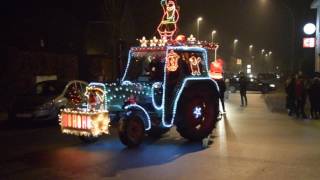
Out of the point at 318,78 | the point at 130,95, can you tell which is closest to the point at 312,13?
the point at 318,78

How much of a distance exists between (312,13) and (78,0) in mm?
32767

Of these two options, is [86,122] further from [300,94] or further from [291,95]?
[291,95]

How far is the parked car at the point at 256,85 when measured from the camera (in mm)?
46750

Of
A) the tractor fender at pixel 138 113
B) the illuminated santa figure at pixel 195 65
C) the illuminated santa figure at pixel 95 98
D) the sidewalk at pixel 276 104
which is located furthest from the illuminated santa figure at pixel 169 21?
the sidewalk at pixel 276 104

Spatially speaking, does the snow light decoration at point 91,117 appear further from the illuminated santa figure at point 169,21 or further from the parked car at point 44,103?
the parked car at point 44,103

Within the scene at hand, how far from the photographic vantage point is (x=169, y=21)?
15516 mm

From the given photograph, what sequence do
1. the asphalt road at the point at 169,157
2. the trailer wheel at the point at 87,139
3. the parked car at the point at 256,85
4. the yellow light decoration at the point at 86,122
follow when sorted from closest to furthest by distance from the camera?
the asphalt road at the point at 169,157 < the yellow light decoration at the point at 86,122 < the trailer wheel at the point at 87,139 < the parked car at the point at 256,85

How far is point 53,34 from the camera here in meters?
33.8

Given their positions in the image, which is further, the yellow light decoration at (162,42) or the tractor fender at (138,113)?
the yellow light decoration at (162,42)

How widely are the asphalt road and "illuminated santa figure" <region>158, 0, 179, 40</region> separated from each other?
2.78 metres

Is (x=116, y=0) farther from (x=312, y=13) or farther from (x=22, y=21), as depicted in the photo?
(x=312, y=13)

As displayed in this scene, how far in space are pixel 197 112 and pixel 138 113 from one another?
204cm

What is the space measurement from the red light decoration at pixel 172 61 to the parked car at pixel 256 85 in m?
32.3

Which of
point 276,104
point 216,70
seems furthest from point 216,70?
point 276,104
